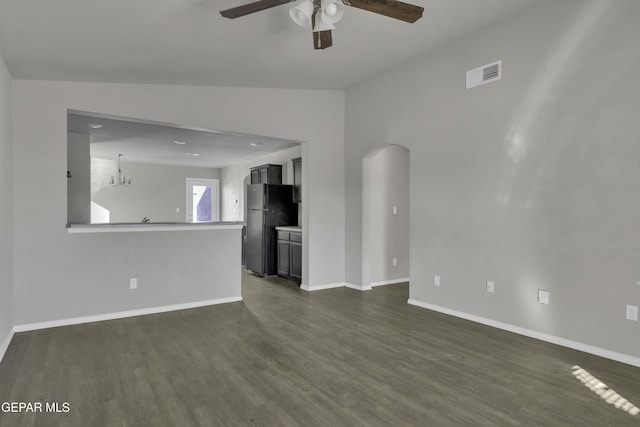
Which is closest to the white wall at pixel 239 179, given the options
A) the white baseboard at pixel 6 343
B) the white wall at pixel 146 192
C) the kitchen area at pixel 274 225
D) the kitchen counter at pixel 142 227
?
the kitchen area at pixel 274 225

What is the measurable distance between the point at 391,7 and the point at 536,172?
2018 mm

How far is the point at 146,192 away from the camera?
32.0 ft

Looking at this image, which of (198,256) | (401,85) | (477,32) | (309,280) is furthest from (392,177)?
(198,256)

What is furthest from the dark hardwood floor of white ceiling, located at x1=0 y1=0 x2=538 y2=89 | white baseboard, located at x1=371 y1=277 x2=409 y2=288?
white ceiling, located at x1=0 y1=0 x2=538 y2=89

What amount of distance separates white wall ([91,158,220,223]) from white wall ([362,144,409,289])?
6311 mm

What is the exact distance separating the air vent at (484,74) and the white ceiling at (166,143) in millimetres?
2679

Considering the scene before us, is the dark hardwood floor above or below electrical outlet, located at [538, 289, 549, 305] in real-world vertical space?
below

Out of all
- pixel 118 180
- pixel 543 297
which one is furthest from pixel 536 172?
pixel 118 180

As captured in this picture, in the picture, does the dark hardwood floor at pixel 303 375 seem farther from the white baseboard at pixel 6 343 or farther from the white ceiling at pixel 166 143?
the white ceiling at pixel 166 143

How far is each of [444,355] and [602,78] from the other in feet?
8.31

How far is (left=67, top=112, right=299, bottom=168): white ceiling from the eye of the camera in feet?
18.2

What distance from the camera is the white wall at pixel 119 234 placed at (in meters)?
3.66
